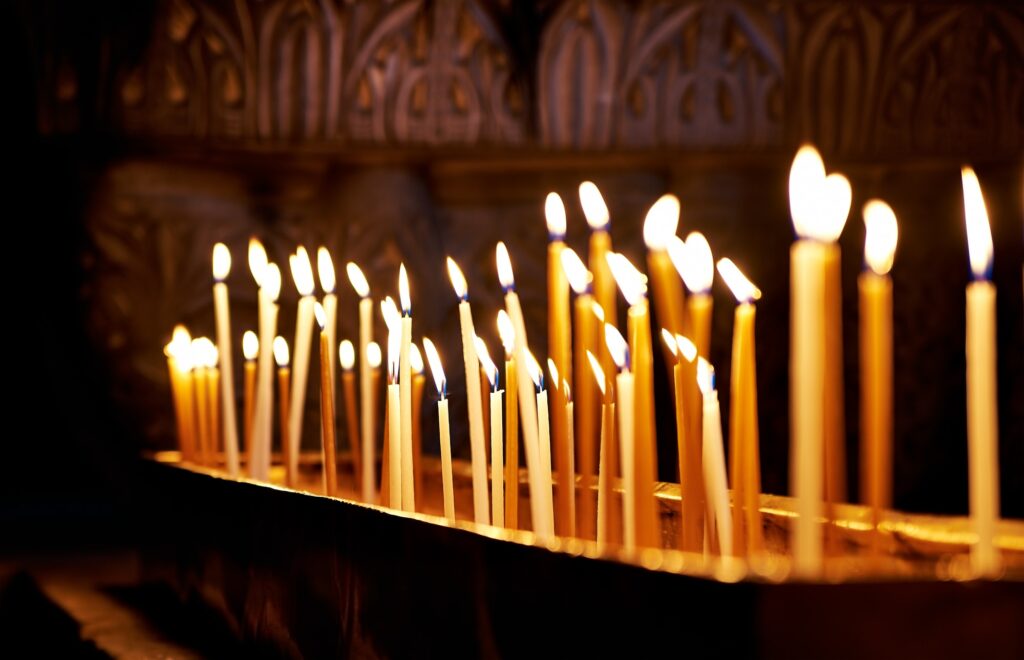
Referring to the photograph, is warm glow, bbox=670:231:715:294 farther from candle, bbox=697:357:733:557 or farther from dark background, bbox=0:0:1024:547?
dark background, bbox=0:0:1024:547

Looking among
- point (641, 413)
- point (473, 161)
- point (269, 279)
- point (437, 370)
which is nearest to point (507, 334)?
point (437, 370)

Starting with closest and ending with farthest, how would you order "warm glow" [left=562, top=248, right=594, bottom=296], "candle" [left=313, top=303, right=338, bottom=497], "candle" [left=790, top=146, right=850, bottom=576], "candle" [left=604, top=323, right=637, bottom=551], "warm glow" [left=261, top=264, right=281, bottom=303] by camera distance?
1. "candle" [left=790, top=146, right=850, bottom=576]
2. "candle" [left=604, top=323, right=637, bottom=551]
3. "warm glow" [left=562, top=248, right=594, bottom=296]
4. "candle" [left=313, top=303, right=338, bottom=497]
5. "warm glow" [left=261, top=264, right=281, bottom=303]

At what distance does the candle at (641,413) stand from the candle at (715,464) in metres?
0.03

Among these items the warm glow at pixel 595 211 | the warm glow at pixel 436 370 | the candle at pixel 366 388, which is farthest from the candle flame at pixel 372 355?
the warm glow at pixel 595 211

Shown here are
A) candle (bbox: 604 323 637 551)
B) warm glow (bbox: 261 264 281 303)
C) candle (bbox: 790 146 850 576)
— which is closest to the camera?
candle (bbox: 790 146 850 576)

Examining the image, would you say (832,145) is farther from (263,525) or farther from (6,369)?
(6,369)

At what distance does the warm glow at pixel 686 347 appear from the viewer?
1.83 ft

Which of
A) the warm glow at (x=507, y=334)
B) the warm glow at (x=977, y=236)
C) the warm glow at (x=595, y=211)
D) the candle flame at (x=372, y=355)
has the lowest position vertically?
the candle flame at (x=372, y=355)

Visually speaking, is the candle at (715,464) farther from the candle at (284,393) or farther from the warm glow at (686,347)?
the candle at (284,393)

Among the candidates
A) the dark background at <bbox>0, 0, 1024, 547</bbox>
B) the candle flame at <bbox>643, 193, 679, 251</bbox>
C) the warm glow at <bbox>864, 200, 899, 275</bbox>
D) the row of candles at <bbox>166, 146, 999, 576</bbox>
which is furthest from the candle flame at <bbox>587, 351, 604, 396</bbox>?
the dark background at <bbox>0, 0, 1024, 547</bbox>

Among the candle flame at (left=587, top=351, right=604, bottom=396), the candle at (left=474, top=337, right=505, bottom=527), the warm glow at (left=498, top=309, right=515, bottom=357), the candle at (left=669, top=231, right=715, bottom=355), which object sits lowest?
the candle at (left=474, top=337, right=505, bottom=527)

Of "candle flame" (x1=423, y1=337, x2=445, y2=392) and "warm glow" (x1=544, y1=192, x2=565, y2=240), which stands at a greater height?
"warm glow" (x1=544, y1=192, x2=565, y2=240)

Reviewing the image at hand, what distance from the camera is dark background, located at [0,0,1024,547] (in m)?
1.33

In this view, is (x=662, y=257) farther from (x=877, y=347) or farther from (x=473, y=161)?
(x=473, y=161)
